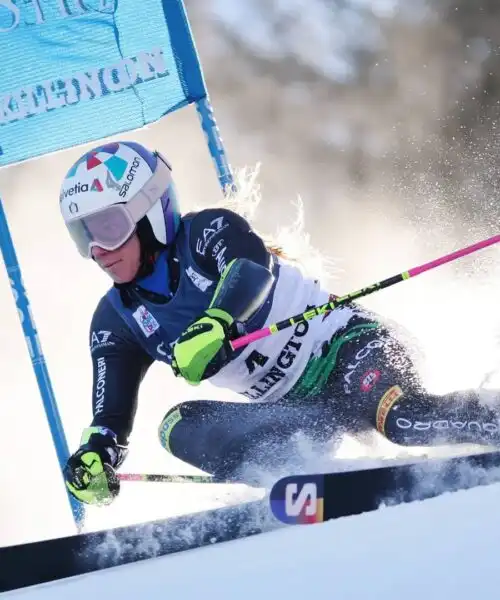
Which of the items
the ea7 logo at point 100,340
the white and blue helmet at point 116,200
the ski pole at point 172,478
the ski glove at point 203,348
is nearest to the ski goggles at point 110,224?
the white and blue helmet at point 116,200

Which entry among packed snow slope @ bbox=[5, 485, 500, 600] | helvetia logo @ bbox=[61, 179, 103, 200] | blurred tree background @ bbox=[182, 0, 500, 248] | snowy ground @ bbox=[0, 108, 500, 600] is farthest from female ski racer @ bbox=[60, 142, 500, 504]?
blurred tree background @ bbox=[182, 0, 500, 248]

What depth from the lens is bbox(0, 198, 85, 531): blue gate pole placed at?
3.82 meters

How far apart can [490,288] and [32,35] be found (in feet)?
6.10

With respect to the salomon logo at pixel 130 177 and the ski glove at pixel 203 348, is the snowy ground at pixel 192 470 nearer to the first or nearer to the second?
the ski glove at pixel 203 348

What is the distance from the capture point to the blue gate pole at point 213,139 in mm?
4023

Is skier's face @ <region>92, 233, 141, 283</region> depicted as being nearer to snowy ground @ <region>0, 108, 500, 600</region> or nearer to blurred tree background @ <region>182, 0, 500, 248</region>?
snowy ground @ <region>0, 108, 500, 600</region>

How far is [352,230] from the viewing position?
22.0ft

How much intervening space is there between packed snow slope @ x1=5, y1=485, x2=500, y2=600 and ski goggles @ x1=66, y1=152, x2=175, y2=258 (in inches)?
46.0

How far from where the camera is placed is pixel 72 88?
3896 mm

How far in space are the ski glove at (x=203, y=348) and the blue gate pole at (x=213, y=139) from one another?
1.25 m

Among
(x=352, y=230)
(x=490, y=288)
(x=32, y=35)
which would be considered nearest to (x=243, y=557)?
(x=490, y=288)

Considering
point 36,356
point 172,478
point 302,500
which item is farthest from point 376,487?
point 36,356

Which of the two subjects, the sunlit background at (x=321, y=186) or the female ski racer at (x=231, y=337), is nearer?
the female ski racer at (x=231, y=337)

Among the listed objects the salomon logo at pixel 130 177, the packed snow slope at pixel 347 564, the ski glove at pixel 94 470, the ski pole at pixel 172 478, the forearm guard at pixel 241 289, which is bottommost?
the ski pole at pixel 172 478
